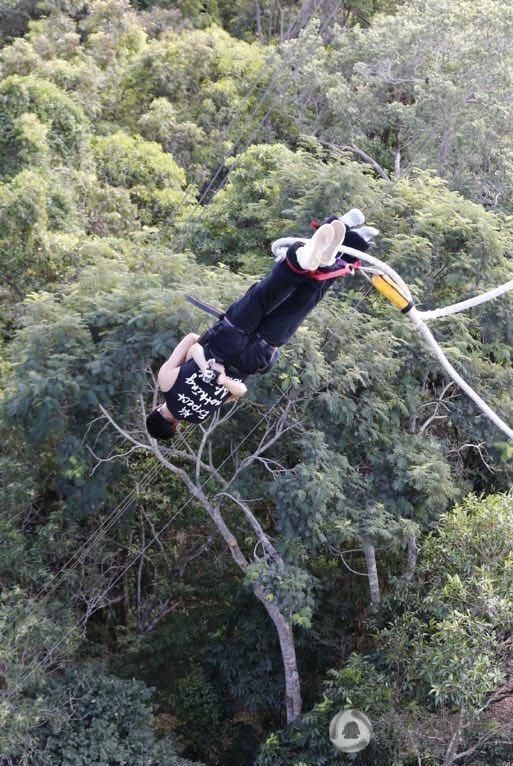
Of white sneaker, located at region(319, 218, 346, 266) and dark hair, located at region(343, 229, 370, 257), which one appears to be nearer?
white sneaker, located at region(319, 218, 346, 266)

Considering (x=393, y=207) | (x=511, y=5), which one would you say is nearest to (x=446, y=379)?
(x=393, y=207)

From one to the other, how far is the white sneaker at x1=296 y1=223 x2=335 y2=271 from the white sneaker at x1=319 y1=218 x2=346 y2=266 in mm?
10

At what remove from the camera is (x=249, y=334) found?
3752 mm

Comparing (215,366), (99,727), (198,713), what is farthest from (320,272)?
(198,713)

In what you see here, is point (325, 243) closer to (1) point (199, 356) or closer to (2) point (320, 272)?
(2) point (320, 272)

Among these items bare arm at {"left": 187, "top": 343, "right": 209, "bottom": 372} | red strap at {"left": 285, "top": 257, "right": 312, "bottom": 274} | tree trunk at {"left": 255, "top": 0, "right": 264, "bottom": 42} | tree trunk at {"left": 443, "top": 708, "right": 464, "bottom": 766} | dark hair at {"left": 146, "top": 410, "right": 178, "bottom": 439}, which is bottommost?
tree trunk at {"left": 443, "top": 708, "right": 464, "bottom": 766}

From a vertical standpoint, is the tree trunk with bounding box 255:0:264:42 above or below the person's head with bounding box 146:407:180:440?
below

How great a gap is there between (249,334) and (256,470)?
109 inches

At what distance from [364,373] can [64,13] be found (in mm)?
8648

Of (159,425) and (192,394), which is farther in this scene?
(159,425)

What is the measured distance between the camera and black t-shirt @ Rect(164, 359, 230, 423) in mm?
3846

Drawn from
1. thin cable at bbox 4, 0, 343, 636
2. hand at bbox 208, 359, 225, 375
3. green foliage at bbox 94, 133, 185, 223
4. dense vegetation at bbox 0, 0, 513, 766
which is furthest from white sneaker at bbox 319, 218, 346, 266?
green foliage at bbox 94, 133, 185, 223

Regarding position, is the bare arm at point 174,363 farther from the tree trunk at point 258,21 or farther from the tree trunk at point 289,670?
the tree trunk at point 258,21

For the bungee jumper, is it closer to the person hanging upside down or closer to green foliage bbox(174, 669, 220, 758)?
the person hanging upside down
